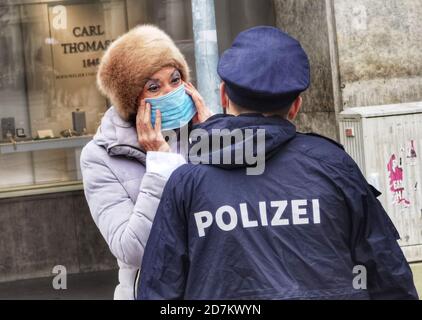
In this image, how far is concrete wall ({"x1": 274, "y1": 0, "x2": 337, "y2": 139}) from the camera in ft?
26.5

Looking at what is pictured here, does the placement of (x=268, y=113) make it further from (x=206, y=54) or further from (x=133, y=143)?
(x=206, y=54)

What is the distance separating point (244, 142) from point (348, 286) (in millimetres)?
478

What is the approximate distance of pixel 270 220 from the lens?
98.3 inches

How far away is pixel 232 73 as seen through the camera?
103 inches

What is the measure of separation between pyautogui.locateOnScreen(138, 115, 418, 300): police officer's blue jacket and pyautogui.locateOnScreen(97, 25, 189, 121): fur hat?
34.5 inches

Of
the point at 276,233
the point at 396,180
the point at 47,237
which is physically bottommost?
the point at 47,237

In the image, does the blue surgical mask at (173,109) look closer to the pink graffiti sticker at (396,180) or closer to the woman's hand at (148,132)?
the woman's hand at (148,132)

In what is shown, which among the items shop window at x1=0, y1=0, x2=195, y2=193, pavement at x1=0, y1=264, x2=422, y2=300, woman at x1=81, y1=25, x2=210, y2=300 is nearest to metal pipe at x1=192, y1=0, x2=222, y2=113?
woman at x1=81, y1=25, x2=210, y2=300

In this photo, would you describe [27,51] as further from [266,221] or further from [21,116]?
[266,221]

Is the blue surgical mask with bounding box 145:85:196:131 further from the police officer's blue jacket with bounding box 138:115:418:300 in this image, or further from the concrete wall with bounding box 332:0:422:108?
the concrete wall with bounding box 332:0:422:108

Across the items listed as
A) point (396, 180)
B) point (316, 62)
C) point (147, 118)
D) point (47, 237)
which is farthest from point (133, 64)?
point (47, 237)

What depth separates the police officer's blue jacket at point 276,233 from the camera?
248 centimetres

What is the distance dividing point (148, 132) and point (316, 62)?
5.18 meters

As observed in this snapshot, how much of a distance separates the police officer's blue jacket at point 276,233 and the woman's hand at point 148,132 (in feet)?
2.08
